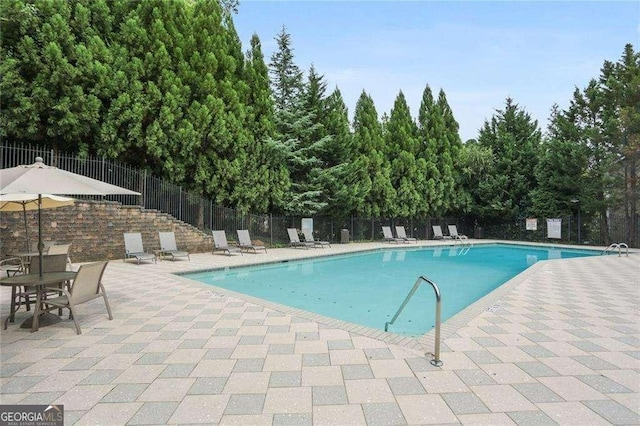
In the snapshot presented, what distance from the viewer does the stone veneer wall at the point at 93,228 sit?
9.48m

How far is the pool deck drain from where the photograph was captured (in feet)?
8.49

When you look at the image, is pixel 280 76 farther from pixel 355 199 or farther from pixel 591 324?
pixel 591 324

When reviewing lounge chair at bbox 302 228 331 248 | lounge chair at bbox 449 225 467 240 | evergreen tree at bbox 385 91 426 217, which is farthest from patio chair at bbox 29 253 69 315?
lounge chair at bbox 449 225 467 240

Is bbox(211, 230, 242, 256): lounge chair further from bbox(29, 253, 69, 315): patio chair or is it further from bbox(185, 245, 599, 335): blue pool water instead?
bbox(29, 253, 69, 315): patio chair

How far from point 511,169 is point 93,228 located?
24.9 metres

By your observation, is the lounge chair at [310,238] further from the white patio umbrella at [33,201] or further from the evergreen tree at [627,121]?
the evergreen tree at [627,121]

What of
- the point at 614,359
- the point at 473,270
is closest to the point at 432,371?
the point at 614,359

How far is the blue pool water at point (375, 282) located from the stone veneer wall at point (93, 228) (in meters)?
4.04

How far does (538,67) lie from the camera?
36.0 ft

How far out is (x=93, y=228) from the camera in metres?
11.0

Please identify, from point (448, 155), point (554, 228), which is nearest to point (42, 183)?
point (448, 155)

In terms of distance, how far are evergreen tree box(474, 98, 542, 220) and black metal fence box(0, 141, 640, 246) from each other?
5.39 ft

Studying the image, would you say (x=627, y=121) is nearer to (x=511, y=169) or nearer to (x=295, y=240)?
(x=511, y=169)

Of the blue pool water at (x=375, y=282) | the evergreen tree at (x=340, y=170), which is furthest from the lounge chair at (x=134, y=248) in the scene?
the evergreen tree at (x=340, y=170)
